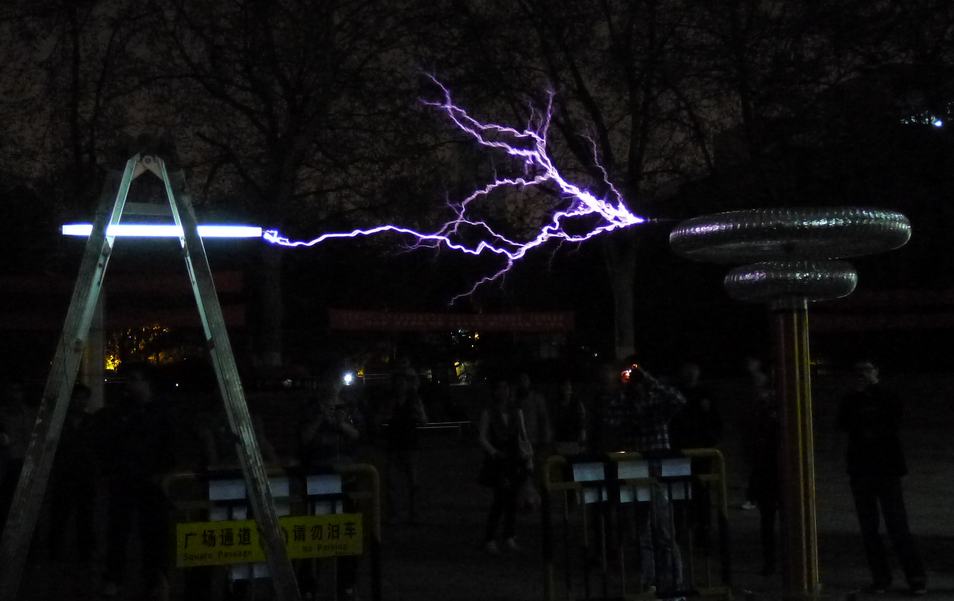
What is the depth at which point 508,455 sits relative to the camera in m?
9.81

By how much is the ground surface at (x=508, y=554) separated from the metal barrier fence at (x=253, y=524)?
132 cm

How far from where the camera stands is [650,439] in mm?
7559

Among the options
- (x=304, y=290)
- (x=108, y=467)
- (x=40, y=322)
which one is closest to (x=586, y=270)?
(x=304, y=290)

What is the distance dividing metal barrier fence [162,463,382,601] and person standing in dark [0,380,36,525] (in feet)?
11.9

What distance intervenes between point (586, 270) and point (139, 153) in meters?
29.5

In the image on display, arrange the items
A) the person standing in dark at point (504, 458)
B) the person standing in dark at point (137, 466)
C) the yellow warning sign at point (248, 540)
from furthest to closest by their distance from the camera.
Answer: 1. the person standing in dark at point (504, 458)
2. the person standing in dark at point (137, 466)
3. the yellow warning sign at point (248, 540)

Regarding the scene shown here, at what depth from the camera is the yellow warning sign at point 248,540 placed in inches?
232

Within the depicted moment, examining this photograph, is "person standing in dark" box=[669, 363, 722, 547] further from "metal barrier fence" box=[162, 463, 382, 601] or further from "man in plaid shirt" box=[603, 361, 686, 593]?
"metal barrier fence" box=[162, 463, 382, 601]

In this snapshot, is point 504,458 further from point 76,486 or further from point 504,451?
point 76,486

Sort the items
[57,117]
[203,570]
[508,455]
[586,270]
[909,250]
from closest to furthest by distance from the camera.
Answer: [203,570] < [508,455] < [57,117] < [909,250] < [586,270]

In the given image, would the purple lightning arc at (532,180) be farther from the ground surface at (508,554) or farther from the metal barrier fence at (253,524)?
the metal barrier fence at (253,524)

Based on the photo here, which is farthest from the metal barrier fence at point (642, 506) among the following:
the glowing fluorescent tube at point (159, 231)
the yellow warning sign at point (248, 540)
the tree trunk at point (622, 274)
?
the tree trunk at point (622, 274)

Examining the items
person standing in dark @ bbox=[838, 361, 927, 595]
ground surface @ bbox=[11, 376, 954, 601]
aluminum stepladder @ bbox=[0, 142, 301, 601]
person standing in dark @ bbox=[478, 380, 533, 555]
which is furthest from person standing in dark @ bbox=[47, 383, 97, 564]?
person standing in dark @ bbox=[838, 361, 927, 595]

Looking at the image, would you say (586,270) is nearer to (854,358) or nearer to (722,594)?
(854,358)
